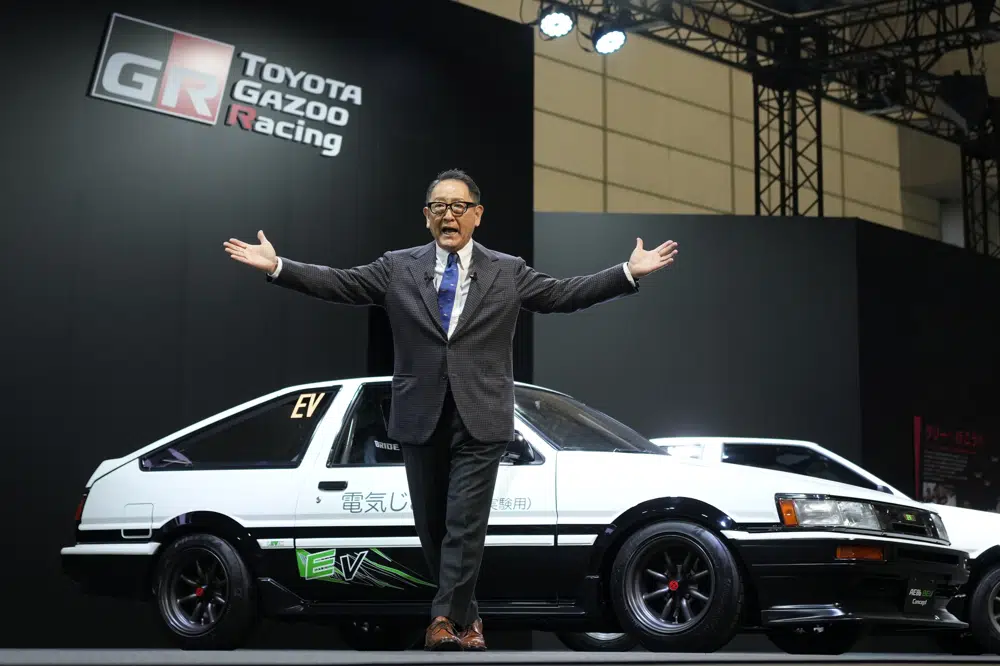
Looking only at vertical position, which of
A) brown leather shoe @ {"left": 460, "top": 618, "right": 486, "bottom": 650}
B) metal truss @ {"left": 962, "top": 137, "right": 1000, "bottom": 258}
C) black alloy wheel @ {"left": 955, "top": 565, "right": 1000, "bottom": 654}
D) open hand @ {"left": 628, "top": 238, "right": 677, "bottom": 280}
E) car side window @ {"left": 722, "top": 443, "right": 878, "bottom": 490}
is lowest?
brown leather shoe @ {"left": 460, "top": 618, "right": 486, "bottom": 650}

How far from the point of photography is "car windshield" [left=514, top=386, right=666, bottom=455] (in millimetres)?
6547

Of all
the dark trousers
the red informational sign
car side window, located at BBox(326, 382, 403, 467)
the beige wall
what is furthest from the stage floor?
the beige wall

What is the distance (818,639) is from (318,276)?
3.26m

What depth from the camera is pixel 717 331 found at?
13969 mm

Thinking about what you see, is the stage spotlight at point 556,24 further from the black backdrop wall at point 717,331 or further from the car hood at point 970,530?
the car hood at point 970,530

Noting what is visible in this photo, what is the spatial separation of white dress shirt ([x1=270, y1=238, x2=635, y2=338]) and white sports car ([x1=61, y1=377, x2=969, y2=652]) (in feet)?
5.16

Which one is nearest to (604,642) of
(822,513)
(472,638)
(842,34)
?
(822,513)

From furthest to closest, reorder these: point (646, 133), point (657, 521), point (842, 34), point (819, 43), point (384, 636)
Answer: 1. point (646, 133)
2. point (842, 34)
3. point (819, 43)
4. point (384, 636)
5. point (657, 521)

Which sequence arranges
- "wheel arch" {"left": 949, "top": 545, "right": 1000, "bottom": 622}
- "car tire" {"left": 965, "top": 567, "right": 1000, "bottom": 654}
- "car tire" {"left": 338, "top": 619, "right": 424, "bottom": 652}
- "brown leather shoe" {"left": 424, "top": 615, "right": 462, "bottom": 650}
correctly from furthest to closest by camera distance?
"wheel arch" {"left": 949, "top": 545, "right": 1000, "bottom": 622}
"car tire" {"left": 965, "top": 567, "right": 1000, "bottom": 654}
"car tire" {"left": 338, "top": 619, "right": 424, "bottom": 652}
"brown leather shoe" {"left": 424, "top": 615, "right": 462, "bottom": 650}

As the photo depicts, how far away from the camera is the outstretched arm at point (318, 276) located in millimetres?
4871

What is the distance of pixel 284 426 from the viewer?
9141 millimetres

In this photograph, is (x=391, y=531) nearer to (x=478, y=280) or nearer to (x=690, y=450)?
(x=478, y=280)

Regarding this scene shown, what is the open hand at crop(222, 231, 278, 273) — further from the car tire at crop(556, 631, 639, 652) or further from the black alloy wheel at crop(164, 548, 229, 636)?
the car tire at crop(556, 631, 639, 652)

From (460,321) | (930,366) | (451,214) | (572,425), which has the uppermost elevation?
(930,366)
